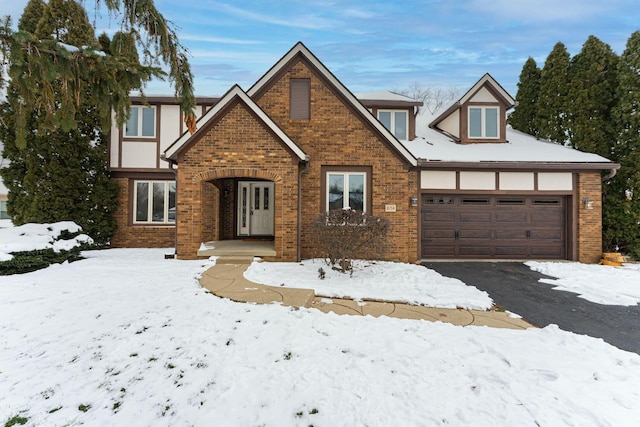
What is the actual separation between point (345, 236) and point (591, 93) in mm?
12633

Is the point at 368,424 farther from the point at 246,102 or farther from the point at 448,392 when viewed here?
the point at 246,102

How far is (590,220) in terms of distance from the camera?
10.0 m

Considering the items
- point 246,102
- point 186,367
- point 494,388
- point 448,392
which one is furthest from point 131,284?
point 494,388

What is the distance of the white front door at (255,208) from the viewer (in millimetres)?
11328

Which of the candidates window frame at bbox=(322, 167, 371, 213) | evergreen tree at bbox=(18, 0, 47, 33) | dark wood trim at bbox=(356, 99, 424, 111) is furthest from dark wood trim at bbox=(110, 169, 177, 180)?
dark wood trim at bbox=(356, 99, 424, 111)

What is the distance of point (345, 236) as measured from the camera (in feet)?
23.2

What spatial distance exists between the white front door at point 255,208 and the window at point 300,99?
301 cm

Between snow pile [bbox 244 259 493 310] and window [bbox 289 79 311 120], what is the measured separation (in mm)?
4994

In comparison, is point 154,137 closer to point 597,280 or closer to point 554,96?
point 597,280

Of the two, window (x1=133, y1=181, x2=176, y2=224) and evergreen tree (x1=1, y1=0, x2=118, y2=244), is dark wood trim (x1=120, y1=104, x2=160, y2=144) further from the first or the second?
window (x1=133, y1=181, x2=176, y2=224)

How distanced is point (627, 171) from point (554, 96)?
4476mm

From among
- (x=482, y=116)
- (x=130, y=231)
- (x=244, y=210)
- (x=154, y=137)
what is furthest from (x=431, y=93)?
(x=130, y=231)

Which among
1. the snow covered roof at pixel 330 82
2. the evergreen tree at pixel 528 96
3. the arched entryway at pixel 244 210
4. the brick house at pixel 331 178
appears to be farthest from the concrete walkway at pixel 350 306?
the evergreen tree at pixel 528 96

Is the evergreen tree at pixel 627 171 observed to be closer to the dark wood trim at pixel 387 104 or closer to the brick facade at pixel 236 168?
the dark wood trim at pixel 387 104
